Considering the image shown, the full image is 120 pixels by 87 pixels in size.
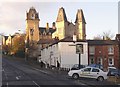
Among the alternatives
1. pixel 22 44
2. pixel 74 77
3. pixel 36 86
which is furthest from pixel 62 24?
Result: pixel 36 86

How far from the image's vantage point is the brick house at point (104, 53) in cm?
7719

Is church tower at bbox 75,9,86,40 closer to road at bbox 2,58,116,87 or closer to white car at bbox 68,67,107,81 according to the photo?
road at bbox 2,58,116,87

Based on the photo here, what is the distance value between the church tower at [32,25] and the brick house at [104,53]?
72.4 m

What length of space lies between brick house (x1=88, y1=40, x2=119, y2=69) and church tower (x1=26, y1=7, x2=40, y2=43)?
72384mm

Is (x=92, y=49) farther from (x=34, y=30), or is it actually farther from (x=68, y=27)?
(x=34, y=30)

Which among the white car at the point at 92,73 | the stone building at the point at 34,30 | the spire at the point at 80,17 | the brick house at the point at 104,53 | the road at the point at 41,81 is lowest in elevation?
the road at the point at 41,81

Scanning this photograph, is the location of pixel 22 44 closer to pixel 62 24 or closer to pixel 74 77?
pixel 62 24

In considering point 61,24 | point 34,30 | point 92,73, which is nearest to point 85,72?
point 92,73

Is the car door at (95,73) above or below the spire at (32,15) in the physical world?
below

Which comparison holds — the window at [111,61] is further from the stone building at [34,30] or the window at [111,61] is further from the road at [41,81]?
the stone building at [34,30]

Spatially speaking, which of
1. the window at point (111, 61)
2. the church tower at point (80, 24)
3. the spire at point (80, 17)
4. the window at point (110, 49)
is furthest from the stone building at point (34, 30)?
the window at point (111, 61)

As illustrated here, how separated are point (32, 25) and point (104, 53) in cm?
8222

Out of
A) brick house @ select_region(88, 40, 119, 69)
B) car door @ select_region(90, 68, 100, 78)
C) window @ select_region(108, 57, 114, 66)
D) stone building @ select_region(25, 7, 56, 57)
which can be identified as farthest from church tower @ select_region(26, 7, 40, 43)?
car door @ select_region(90, 68, 100, 78)

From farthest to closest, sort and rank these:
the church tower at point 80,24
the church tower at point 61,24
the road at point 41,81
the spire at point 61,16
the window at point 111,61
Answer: the church tower at point 80,24
the spire at point 61,16
the church tower at point 61,24
the window at point 111,61
the road at point 41,81
